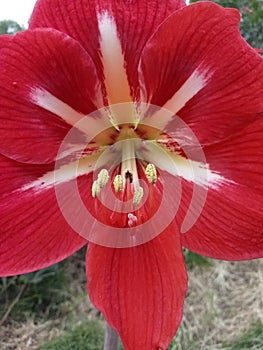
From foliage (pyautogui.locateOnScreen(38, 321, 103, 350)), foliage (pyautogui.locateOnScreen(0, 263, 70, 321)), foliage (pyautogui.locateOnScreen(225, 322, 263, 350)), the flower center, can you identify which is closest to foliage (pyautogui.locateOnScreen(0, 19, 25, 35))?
foliage (pyautogui.locateOnScreen(0, 263, 70, 321))

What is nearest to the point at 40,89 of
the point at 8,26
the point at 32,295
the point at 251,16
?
the point at 251,16

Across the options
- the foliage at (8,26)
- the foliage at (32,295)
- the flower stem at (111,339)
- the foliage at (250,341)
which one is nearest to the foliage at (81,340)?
the foliage at (32,295)

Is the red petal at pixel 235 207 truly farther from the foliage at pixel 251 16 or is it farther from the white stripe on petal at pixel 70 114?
the foliage at pixel 251 16

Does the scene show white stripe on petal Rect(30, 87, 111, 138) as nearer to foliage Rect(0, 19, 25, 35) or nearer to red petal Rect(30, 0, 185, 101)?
red petal Rect(30, 0, 185, 101)

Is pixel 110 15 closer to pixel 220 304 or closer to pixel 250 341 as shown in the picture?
pixel 250 341

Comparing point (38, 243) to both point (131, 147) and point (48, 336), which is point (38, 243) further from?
point (48, 336)

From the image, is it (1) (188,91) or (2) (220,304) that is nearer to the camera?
(1) (188,91)
